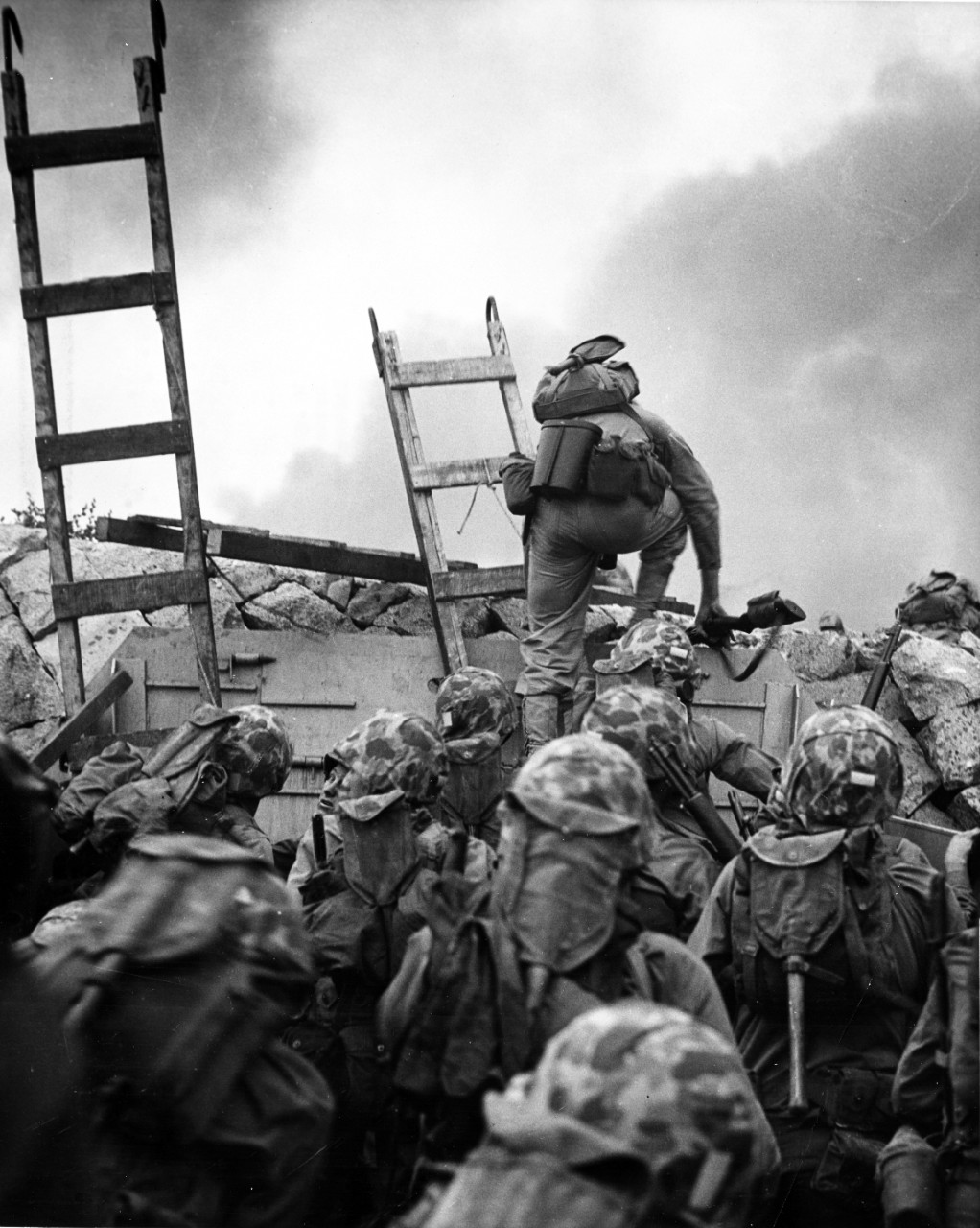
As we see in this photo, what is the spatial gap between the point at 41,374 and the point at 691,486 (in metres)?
2.71

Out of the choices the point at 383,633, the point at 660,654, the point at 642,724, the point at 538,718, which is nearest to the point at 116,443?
the point at 383,633

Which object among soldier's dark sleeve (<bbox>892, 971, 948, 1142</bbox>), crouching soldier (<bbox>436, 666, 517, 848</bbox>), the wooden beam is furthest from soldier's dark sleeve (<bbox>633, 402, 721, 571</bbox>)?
soldier's dark sleeve (<bbox>892, 971, 948, 1142</bbox>)

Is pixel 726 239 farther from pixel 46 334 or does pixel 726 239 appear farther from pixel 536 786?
pixel 536 786

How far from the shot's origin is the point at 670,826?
15.3 feet

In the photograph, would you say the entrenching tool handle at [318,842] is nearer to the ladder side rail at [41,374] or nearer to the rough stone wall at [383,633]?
the ladder side rail at [41,374]

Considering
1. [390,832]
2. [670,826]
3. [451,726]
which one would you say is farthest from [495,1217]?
[451,726]

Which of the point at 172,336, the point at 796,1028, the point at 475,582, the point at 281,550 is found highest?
the point at 172,336

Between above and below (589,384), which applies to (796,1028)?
below

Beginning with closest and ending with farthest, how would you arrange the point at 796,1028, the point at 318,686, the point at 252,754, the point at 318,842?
1. the point at 796,1028
2. the point at 318,842
3. the point at 252,754
4. the point at 318,686

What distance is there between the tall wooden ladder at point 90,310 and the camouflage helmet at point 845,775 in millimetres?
3225

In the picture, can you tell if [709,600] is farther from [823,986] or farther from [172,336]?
[823,986]

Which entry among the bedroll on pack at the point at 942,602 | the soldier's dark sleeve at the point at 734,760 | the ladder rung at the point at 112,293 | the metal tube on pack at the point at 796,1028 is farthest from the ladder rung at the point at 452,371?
the metal tube on pack at the point at 796,1028

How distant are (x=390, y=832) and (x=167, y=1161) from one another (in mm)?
1467

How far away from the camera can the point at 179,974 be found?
2.78 metres
